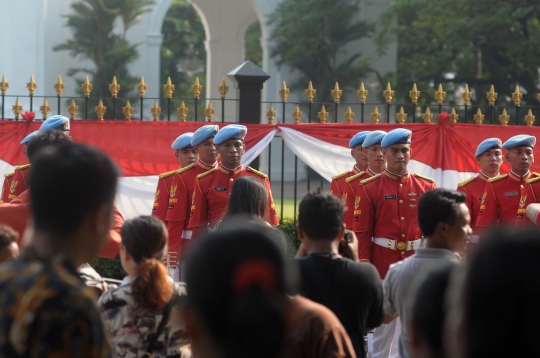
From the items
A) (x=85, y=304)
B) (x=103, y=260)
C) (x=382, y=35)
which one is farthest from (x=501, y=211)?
(x=382, y=35)

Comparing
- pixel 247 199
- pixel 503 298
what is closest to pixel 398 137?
pixel 247 199

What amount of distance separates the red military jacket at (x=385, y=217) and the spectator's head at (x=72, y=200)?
4.76 meters

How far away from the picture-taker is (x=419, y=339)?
2.25m

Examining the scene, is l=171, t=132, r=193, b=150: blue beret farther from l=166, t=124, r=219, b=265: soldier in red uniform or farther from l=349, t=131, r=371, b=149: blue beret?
l=349, t=131, r=371, b=149: blue beret

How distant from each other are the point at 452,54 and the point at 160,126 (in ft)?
41.5

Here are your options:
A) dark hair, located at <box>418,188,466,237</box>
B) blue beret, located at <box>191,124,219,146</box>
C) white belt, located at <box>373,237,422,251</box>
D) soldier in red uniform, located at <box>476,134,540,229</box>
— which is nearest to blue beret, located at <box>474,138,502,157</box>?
soldier in red uniform, located at <box>476,134,540,229</box>

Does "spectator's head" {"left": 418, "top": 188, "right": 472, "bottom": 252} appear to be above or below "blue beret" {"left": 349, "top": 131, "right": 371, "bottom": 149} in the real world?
below

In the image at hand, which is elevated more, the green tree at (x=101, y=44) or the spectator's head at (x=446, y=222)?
the green tree at (x=101, y=44)

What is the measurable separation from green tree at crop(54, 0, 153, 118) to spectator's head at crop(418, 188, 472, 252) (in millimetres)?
21226

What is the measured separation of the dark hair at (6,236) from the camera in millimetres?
3695

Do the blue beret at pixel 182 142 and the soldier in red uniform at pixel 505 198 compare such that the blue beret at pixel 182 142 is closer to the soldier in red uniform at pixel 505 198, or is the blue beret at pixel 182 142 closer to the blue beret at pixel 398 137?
the blue beret at pixel 398 137

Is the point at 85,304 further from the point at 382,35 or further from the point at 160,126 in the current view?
the point at 382,35

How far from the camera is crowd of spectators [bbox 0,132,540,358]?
1608 mm

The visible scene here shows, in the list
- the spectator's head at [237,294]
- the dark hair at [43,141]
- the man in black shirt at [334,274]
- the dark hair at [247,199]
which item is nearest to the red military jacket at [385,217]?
→ the dark hair at [247,199]
